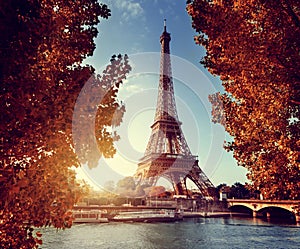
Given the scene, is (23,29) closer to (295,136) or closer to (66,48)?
(66,48)

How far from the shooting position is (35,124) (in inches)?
163

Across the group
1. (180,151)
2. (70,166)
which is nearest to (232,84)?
(70,166)

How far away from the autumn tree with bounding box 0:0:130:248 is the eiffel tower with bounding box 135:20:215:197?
57.1 m

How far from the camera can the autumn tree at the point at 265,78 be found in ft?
23.4

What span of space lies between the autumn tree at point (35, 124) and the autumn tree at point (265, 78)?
3.89m

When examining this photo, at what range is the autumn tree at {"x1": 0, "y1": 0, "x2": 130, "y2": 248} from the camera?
13.0 feet

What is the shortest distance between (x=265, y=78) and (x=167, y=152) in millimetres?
63402

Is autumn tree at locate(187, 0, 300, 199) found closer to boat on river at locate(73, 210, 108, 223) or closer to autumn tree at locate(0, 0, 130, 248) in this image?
Answer: autumn tree at locate(0, 0, 130, 248)

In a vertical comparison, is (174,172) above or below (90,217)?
above

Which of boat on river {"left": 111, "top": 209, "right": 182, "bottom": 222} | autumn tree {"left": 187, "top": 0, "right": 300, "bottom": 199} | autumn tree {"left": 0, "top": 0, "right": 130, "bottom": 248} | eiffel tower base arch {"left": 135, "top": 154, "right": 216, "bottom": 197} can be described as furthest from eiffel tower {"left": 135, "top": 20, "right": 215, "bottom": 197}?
autumn tree {"left": 0, "top": 0, "right": 130, "bottom": 248}

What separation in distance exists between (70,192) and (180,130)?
6700 cm

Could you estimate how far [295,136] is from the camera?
7629mm

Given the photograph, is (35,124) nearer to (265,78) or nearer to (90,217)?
(265,78)

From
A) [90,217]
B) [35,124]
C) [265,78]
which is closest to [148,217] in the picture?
[90,217]
